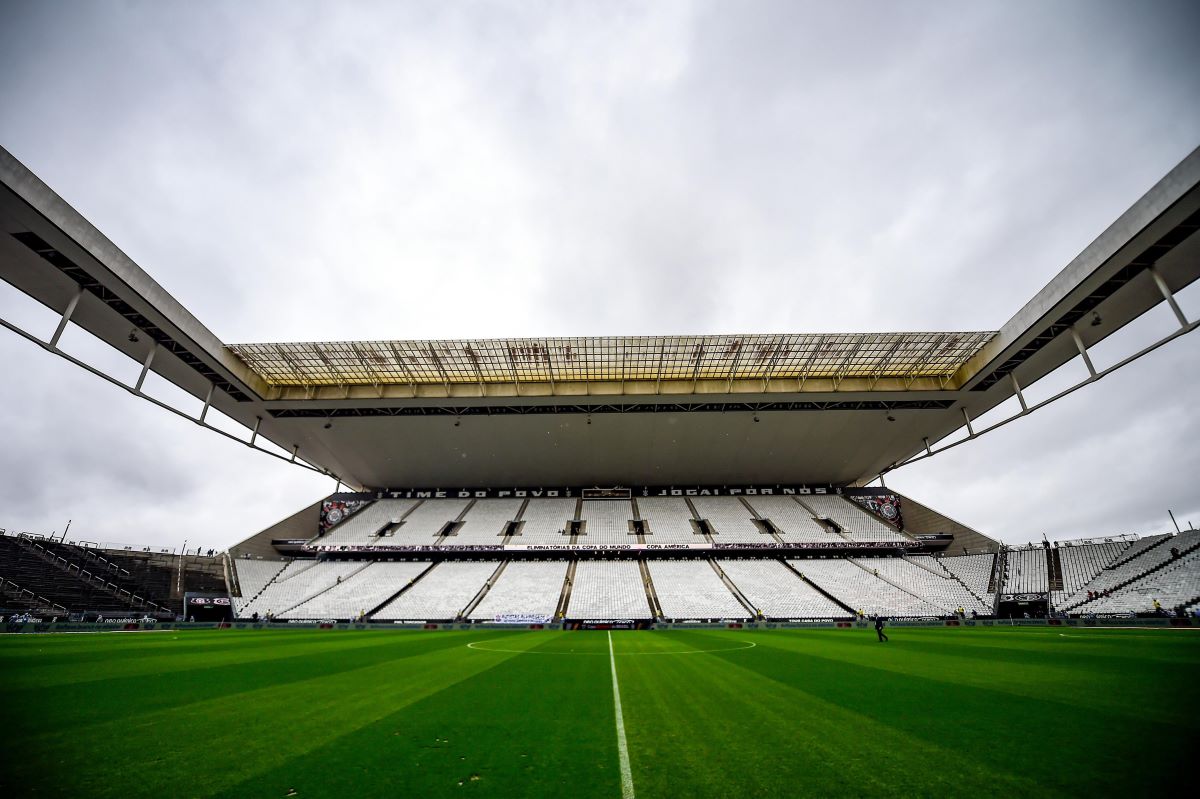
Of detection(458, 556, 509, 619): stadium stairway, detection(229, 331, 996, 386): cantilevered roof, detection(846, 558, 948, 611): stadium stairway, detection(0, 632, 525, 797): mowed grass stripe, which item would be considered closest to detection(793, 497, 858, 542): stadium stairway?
detection(846, 558, 948, 611): stadium stairway

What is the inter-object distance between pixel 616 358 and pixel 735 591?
18530 mm

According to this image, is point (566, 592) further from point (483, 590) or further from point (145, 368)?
point (145, 368)

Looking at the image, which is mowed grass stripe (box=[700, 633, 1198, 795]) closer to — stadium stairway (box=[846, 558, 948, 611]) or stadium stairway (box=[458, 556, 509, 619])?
stadium stairway (box=[458, 556, 509, 619])

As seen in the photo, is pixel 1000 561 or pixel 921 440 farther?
pixel 921 440

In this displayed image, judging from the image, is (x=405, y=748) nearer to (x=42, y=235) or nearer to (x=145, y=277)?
(x=42, y=235)

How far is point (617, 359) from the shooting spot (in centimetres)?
2952

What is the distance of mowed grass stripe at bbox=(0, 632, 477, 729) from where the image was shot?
20.4ft

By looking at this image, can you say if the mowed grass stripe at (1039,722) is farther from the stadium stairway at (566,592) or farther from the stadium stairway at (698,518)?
the stadium stairway at (698,518)

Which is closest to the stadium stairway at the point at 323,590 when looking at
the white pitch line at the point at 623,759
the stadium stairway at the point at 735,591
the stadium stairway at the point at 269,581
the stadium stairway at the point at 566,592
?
the stadium stairway at the point at 269,581

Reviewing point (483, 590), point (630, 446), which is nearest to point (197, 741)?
point (483, 590)

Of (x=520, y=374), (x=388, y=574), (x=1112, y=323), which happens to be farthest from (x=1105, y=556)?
(x=388, y=574)

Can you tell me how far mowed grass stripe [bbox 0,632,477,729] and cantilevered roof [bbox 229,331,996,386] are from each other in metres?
18.3

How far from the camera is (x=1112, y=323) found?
22.4 m

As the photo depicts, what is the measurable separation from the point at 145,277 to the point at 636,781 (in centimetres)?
2847
